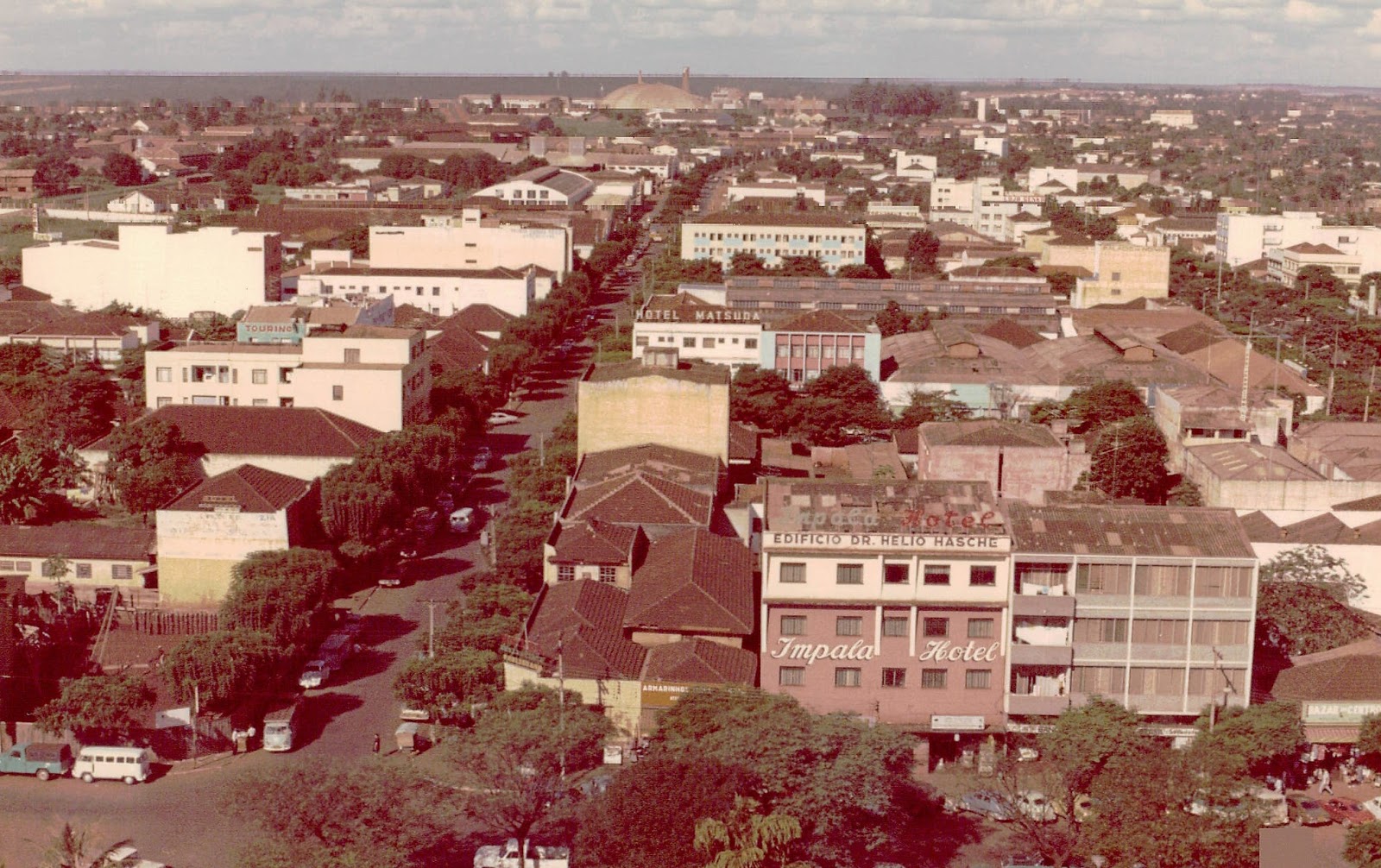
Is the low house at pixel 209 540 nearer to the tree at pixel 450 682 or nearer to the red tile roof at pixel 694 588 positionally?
the tree at pixel 450 682

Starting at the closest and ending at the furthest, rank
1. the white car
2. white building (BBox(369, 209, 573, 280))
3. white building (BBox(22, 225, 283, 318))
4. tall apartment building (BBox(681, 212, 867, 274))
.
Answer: the white car → white building (BBox(22, 225, 283, 318)) → white building (BBox(369, 209, 573, 280)) → tall apartment building (BBox(681, 212, 867, 274))

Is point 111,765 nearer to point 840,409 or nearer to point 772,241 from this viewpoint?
point 840,409

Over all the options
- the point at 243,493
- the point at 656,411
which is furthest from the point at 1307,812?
the point at 243,493

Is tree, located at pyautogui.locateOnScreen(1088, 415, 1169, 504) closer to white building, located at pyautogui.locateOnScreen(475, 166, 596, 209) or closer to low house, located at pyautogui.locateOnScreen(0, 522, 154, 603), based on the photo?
low house, located at pyautogui.locateOnScreen(0, 522, 154, 603)

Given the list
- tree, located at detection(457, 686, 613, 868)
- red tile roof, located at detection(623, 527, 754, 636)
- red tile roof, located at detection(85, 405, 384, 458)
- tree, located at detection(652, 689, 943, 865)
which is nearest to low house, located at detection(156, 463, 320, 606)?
red tile roof, located at detection(85, 405, 384, 458)

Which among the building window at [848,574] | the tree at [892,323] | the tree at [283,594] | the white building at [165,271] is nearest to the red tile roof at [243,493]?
the tree at [283,594]

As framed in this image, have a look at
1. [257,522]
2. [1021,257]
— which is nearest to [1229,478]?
[257,522]

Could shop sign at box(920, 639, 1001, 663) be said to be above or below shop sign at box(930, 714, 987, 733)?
above
